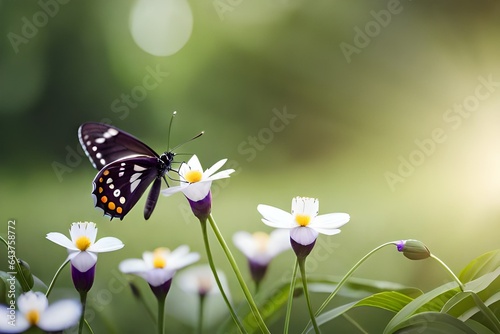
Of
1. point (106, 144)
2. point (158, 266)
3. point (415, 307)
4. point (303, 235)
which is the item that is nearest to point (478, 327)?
point (415, 307)

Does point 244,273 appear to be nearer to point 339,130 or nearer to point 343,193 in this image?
point 343,193

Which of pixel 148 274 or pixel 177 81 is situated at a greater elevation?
pixel 177 81

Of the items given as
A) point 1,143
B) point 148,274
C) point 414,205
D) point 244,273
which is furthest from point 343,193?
point 1,143

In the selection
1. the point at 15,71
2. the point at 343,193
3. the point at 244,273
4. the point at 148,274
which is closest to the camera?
the point at 148,274

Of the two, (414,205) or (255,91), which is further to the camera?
(255,91)

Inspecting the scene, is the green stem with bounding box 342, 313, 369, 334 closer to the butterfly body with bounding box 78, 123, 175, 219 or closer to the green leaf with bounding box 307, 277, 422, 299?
the green leaf with bounding box 307, 277, 422, 299

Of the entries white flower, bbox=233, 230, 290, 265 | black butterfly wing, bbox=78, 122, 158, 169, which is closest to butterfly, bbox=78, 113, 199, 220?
black butterfly wing, bbox=78, 122, 158, 169

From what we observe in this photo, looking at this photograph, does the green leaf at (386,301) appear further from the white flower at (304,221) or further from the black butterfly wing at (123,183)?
the black butterfly wing at (123,183)

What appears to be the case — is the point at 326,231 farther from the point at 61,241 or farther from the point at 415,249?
the point at 61,241
